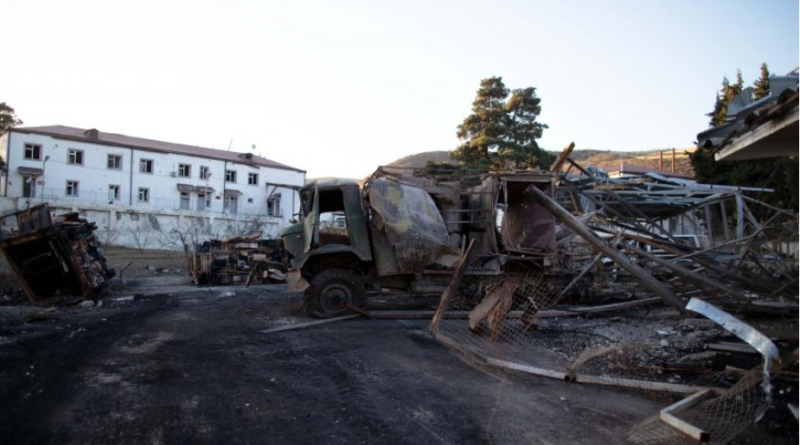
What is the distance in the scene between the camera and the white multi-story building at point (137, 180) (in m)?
37.4

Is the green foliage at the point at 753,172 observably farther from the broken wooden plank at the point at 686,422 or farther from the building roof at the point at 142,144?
the building roof at the point at 142,144

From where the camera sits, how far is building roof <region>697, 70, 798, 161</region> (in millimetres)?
3859

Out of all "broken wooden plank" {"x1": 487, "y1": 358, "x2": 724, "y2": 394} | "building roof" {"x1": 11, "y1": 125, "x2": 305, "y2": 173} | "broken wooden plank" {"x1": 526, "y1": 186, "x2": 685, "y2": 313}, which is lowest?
"broken wooden plank" {"x1": 487, "y1": 358, "x2": 724, "y2": 394}

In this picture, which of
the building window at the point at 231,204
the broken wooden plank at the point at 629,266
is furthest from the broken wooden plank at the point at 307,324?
the building window at the point at 231,204

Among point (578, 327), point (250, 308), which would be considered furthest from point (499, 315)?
point (250, 308)

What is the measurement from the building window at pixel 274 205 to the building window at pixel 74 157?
1550 centimetres

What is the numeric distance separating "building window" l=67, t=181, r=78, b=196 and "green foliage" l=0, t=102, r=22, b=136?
7.34 meters

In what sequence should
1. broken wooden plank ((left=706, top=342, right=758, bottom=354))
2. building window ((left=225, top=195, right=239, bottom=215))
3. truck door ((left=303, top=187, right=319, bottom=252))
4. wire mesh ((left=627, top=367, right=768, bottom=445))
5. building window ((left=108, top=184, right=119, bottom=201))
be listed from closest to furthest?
1. wire mesh ((left=627, top=367, right=768, bottom=445))
2. broken wooden plank ((left=706, top=342, right=758, bottom=354))
3. truck door ((left=303, top=187, right=319, bottom=252))
4. building window ((left=108, top=184, right=119, bottom=201))
5. building window ((left=225, top=195, right=239, bottom=215))

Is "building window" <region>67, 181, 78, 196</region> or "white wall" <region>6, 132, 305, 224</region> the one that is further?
"building window" <region>67, 181, 78, 196</region>

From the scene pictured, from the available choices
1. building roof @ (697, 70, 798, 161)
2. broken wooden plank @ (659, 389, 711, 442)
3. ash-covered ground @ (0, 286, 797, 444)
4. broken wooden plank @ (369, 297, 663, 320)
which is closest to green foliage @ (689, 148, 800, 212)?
broken wooden plank @ (369, 297, 663, 320)

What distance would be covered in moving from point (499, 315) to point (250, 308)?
228 inches

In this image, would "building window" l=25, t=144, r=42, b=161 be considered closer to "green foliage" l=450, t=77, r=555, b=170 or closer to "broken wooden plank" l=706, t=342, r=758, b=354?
"green foliage" l=450, t=77, r=555, b=170

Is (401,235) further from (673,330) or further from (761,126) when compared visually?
(761,126)

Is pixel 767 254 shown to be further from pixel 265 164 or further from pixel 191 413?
pixel 265 164
